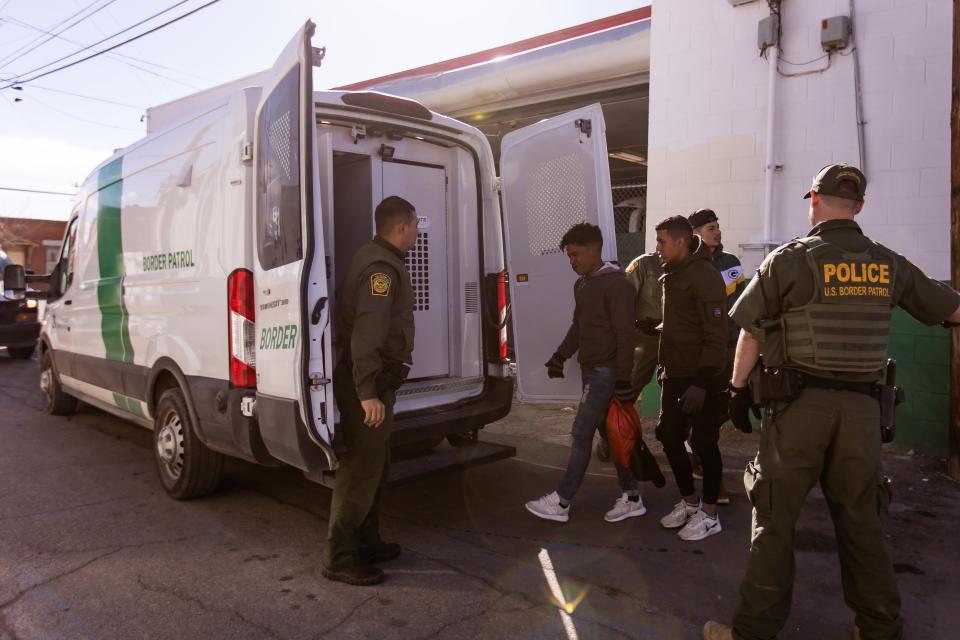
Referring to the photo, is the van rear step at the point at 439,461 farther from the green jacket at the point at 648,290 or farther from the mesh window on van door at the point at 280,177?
the green jacket at the point at 648,290

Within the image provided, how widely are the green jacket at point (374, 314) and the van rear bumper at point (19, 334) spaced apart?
417 inches

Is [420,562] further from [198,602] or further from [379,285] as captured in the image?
[379,285]

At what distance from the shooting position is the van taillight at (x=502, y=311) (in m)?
5.10

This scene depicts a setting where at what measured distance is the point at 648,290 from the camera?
5.09 metres

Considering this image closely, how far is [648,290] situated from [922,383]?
246cm

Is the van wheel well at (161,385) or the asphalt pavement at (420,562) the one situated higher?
the van wheel well at (161,385)

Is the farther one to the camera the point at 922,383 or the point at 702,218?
the point at 922,383

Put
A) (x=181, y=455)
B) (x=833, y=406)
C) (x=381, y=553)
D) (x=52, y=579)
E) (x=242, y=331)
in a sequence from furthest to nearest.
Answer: (x=181, y=455) < (x=242, y=331) < (x=381, y=553) < (x=52, y=579) < (x=833, y=406)

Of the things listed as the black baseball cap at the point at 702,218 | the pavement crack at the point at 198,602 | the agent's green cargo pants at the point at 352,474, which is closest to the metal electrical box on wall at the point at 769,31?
the black baseball cap at the point at 702,218

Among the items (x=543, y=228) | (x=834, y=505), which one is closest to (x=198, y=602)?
(x=834, y=505)

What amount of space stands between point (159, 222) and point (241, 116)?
1.26 metres

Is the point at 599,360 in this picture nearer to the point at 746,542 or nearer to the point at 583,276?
the point at 583,276

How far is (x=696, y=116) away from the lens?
6.75 m

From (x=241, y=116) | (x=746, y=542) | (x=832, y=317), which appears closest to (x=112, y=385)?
(x=241, y=116)
